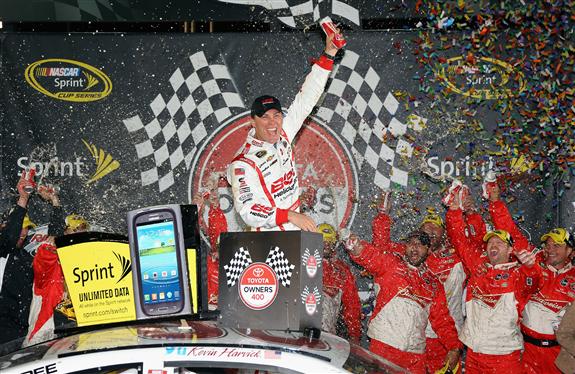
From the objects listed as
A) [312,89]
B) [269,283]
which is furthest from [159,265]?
[312,89]

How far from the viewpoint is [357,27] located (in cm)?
Answer: 808

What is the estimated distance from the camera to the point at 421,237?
25.4 feet

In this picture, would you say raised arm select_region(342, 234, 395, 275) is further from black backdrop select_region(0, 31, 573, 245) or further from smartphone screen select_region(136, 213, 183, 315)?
smartphone screen select_region(136, 213, 183, 315)

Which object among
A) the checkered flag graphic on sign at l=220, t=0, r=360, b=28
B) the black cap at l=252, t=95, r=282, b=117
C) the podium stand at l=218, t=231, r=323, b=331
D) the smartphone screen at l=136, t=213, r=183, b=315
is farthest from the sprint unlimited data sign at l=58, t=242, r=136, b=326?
the checkered flag graphic on sign at l=220, t=0, r=360, b=28

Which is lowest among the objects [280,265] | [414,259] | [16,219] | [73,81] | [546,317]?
[546,317]

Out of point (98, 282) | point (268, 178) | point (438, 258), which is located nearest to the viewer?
point (98, 282)

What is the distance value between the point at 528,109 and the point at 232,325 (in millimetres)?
4456

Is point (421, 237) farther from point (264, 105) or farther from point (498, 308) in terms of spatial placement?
point (264, 105)

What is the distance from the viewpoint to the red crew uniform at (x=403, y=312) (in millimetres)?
7523

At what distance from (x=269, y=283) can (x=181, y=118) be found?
386 centimetres

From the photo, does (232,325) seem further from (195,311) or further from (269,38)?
(269,38)

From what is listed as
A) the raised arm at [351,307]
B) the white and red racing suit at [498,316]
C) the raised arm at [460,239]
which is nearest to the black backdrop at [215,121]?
the raised arm at [460,239]

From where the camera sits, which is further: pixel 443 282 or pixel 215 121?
pixel 215 121

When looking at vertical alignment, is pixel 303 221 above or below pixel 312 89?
below
